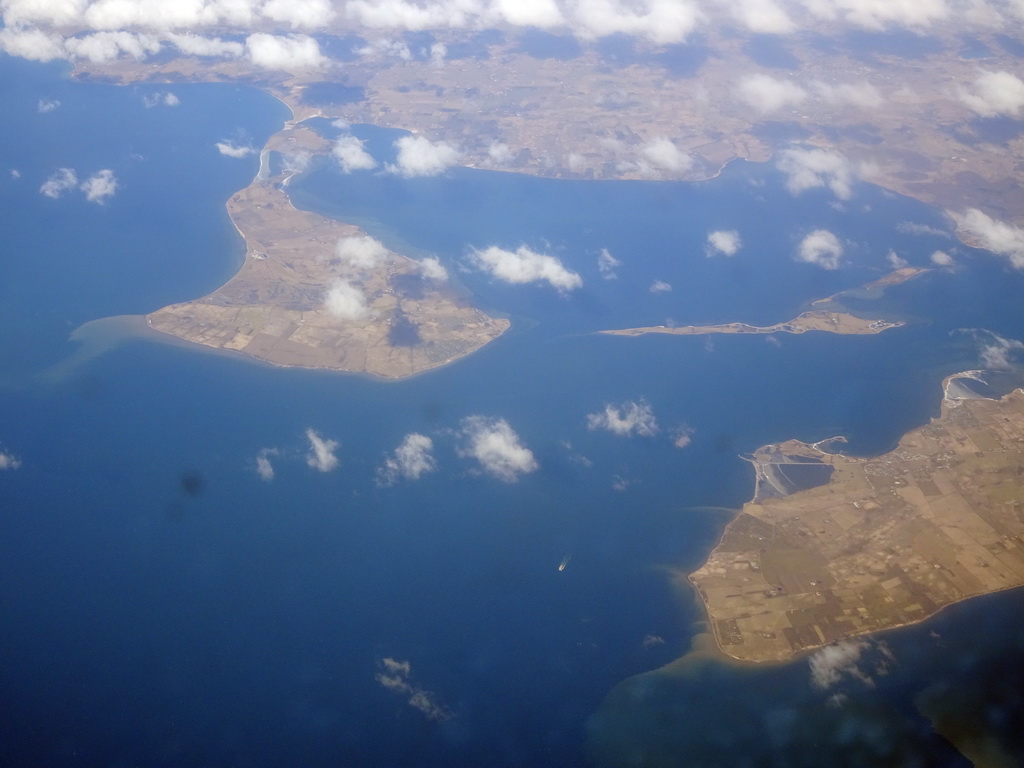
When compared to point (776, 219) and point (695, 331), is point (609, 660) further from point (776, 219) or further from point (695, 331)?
point (776, 219)

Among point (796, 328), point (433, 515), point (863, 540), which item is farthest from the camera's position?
point (796, 328)

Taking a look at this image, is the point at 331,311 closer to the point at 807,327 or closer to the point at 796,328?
the point at 796,328

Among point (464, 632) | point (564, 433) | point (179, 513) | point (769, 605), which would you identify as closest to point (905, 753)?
point (769, 605)

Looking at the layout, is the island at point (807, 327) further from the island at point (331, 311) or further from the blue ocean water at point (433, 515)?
the island at point (331, 311)

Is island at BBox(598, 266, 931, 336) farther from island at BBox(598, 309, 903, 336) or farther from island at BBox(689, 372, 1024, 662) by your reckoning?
island at BBox(689, 372, 1024, 662)

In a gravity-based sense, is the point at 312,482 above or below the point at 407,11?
below

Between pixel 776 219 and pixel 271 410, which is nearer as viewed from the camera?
pixel 271 410

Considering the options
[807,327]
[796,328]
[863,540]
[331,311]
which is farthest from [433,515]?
[807,327]
